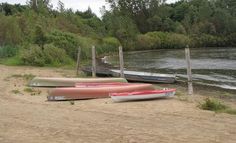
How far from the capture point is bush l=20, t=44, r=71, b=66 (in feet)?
99.5

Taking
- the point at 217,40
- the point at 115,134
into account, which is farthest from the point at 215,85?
the point at 217,40

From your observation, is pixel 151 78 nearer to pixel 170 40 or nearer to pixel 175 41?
pixel 170 40

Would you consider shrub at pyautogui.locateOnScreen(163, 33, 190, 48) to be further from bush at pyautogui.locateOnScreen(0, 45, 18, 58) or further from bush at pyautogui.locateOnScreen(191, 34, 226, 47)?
bush at pyautogui.locateOnScreen(0, 45, 18, 58)

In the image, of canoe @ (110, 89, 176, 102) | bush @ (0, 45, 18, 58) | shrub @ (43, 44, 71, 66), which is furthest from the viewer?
bush @ (0, 45, 18, 58)

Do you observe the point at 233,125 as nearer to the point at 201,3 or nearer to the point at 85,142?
the point at 85,142

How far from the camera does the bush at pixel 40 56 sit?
30.3 m

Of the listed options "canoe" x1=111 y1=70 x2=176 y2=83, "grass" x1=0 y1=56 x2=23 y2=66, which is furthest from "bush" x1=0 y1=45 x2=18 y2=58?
"canoe" x1=111 y1=70 x2=176 y2=83

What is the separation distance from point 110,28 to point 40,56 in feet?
141

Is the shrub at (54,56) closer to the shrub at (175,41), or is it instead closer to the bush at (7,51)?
the bush at (7,51)

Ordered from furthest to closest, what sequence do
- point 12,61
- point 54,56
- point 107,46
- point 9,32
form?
point 107,46 → point 9,32 → point 54,56 → point 12,61

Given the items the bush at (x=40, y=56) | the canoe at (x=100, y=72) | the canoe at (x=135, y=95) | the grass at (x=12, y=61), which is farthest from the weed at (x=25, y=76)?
the canoe at (x=135, y=95)

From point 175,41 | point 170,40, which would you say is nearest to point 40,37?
point 170,40

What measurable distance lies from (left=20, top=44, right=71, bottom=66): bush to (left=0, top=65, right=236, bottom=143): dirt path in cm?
1486

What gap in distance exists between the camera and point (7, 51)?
34.0 metres
